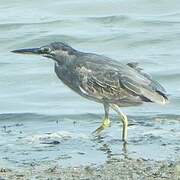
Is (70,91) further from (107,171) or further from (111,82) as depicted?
(107,171)

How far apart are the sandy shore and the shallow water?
0.34m

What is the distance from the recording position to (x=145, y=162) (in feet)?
22.9

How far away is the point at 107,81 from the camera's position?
→ 807 centimetres

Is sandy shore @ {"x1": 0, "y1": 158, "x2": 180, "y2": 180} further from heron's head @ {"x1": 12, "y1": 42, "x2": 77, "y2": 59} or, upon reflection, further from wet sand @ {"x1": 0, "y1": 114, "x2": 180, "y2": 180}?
heron's head @ {"x1": 12, "y1": 42, "x2": 77, "y2": 59}

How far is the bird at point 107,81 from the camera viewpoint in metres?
7.96

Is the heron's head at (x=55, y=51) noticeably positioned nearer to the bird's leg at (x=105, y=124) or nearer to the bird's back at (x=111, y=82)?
the bird's back at (x=111, y=82)

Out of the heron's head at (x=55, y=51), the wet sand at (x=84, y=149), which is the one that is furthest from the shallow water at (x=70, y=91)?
the heron's head at (x=55, y=51)

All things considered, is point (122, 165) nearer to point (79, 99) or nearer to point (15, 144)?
point (15, 144)

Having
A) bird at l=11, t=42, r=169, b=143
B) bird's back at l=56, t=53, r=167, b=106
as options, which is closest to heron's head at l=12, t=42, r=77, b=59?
bird at l=11, t=42, r=169, b=143

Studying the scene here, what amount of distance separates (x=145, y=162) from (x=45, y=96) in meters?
3.76

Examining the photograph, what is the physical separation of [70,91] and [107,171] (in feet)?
13.8

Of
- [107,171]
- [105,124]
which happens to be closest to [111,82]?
[105,124]

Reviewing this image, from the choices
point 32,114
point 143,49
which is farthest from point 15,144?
point 143,49

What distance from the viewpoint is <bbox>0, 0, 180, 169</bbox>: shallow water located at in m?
7.77
